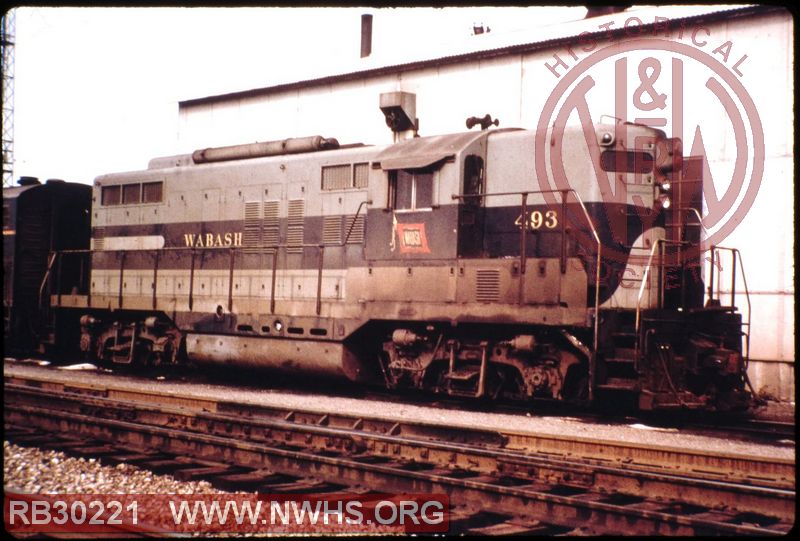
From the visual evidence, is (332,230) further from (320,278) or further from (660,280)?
(660,280)

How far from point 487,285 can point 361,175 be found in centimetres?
285

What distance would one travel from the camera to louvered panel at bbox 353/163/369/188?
11516 millimetres

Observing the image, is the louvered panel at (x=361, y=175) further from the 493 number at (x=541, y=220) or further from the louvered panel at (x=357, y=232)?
the 493 number at (x=541, y=220)

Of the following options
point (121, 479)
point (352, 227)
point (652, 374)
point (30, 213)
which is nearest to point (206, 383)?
point (352, 227)

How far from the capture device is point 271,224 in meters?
12.7

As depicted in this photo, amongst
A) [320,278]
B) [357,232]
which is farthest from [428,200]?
[320,278]

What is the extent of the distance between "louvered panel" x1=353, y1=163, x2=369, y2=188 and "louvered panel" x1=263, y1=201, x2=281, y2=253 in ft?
5.42

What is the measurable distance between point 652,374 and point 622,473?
3028 millimetres

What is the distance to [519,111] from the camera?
15.3 m

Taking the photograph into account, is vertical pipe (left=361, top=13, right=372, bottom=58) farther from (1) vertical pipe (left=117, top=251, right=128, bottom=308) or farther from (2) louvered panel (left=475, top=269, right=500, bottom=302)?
(2) louvered panel (left=475, top=269, right=500, bottom=302)

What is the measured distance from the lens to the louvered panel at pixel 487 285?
9812 mm

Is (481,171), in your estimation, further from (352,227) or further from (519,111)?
(519,111)

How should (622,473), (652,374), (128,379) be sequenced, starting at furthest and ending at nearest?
(128,379) → (652,374) → (622,473)

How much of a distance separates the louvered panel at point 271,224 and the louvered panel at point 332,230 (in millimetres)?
976
